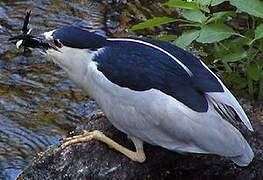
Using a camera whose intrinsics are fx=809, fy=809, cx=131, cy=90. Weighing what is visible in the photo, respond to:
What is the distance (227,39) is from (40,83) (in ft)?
4.01

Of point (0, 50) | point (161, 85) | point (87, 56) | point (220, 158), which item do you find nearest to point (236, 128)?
point (220, 158)

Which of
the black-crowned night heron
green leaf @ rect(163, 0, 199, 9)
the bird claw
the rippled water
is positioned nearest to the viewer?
the black-crowned night heron

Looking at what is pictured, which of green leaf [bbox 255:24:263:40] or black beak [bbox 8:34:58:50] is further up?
green leaf [bbox 255:24:263:40]

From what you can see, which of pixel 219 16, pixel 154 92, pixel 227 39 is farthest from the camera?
Answer: pixel 227 39

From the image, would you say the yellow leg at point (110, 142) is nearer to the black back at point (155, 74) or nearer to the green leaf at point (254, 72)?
the black back at point (155, 74)

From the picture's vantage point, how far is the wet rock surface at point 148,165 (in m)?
3.29

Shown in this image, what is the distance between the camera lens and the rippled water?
13.7 ft

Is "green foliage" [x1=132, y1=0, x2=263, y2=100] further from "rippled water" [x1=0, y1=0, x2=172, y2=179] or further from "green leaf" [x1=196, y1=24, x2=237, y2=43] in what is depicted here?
"rippled water" [x1=0, y1=0, x2=172, y2=179]

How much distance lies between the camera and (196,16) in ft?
12.0

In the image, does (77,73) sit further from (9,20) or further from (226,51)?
(9,20)

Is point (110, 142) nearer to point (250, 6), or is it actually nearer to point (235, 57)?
point (235, 57)

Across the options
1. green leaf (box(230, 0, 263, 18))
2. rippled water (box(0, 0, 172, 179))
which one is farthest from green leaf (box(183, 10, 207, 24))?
rippled water (box(0, 0, 172, 179))

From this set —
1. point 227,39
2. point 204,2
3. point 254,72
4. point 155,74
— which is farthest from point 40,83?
point 155,74

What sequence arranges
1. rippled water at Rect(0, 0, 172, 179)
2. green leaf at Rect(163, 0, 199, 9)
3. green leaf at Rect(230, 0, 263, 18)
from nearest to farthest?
green leaf at Rect(230, 0, 263, 18) < green leaf at Rect(163, 0, 199, 9) < rippled water at Rect(0, 0, 172, 179)
